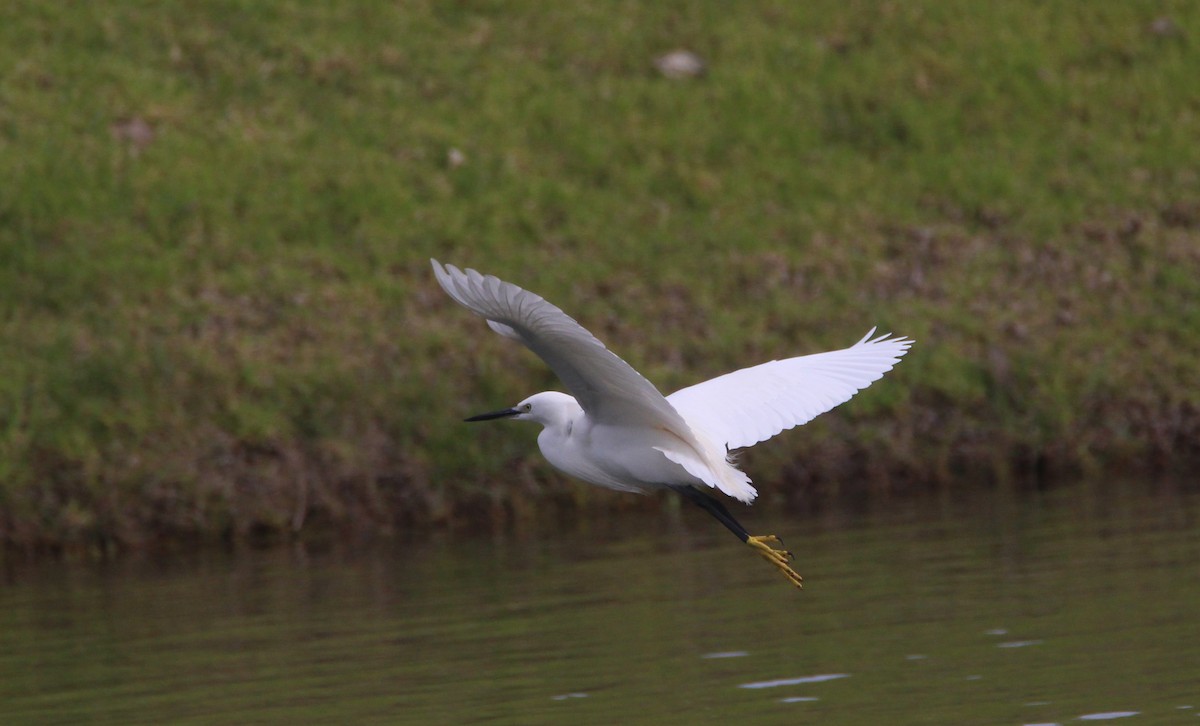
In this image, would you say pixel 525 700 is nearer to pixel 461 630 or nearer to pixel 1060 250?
pixel 461 630

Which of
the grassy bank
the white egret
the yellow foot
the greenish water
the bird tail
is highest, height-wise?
the grassy bank

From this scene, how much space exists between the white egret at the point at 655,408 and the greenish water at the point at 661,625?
0.82 m

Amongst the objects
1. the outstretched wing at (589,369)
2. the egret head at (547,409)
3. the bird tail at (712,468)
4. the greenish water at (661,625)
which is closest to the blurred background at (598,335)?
the greenish water at (661,625)

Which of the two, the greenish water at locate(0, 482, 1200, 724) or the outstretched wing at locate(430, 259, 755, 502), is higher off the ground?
the outstretched wing at locate(430, 259, 755, 502)

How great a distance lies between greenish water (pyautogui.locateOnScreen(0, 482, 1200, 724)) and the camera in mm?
6980

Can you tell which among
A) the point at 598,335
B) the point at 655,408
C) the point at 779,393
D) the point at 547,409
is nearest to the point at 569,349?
the point at 655,408

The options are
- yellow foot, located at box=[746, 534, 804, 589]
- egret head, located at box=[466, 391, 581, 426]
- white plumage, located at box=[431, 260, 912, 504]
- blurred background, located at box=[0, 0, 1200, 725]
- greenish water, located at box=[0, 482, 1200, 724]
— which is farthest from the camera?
blurred background, located at box=[0, 0, 1200, 725]

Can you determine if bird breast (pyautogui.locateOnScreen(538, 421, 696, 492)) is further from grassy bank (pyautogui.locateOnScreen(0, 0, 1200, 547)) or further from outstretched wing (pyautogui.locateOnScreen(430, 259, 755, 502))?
grassy bank (pyautogui.locateOnScreen(0, 0, 1200, 547))

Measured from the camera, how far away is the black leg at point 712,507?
25.0ft

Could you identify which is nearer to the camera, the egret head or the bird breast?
the bird breast

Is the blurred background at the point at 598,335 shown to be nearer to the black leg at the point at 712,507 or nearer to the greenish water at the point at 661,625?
the greenish water at the point at 661,625

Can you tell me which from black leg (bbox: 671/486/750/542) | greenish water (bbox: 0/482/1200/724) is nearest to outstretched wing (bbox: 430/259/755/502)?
black leg (bbox: 671/486/750/542)

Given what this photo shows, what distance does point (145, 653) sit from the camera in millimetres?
8977

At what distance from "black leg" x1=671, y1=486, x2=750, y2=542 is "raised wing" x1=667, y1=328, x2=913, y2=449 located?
321 mm
